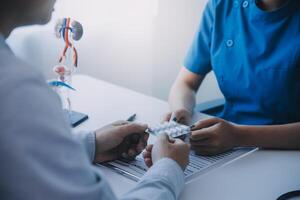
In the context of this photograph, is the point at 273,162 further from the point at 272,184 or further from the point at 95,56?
the point at 95,56

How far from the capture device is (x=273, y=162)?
909mm

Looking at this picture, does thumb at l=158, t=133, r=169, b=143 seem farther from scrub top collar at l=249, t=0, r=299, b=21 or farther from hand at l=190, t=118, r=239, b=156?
scrub top collar at l=249, t=0, r=299, b=21

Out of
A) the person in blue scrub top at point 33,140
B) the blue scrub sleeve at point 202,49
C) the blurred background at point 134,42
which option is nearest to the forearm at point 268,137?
the blue scrub sleeve at point 202,49

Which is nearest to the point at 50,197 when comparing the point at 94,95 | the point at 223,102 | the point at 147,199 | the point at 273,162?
the point at 147,199

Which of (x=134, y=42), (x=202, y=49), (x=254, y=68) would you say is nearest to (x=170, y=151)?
(x=254, y=68)

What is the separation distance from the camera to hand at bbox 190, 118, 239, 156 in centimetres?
93

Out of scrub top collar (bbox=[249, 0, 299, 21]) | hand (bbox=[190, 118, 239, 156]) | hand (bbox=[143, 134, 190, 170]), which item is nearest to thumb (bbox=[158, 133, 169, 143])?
hand (bbox=[143, 134, 190, 170])

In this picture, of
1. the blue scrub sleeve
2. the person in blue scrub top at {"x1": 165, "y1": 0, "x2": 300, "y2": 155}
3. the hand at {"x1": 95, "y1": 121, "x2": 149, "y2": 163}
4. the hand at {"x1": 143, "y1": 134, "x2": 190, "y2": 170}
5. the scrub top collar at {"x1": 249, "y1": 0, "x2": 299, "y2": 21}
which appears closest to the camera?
the hand at {"x1": 143, "y1": 134, "x2": 190, "y2": 170}

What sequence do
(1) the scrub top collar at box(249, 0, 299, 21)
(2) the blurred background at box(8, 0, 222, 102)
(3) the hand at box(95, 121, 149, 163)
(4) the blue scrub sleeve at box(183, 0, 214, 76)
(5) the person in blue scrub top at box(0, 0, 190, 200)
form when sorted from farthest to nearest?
(2) the blurred background at box(8, 0, 222, 102)
(4) the blue scrub sleeve at box(183, 0, 214, 76)
(1) the scrub top collar at box(249, 0, 299, 21)
(3) the hand at box(95, 121, 149, 163)
(5) the person in blue scrub top at box(0, 0, 190, 200)

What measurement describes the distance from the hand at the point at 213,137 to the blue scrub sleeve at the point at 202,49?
0.42 m

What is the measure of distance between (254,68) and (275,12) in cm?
17

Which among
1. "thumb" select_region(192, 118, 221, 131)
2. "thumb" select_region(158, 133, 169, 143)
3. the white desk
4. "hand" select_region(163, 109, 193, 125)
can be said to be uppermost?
"thumb" select_region(158, 133, 169, 143)

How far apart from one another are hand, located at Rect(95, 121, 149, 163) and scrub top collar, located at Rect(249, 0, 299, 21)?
0.53m

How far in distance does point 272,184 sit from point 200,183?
0.48 feet
